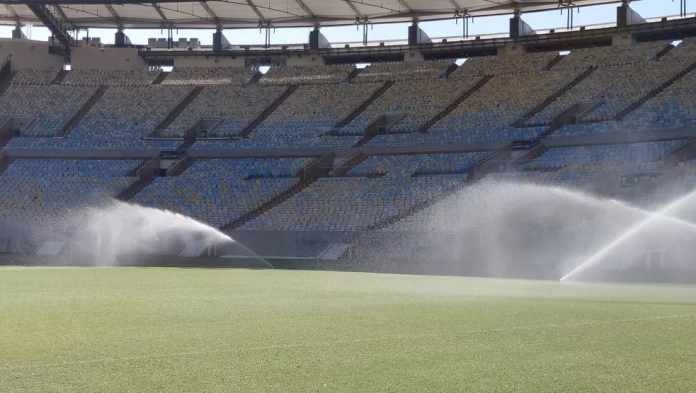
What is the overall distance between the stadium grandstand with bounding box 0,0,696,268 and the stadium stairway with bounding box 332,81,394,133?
0.12m

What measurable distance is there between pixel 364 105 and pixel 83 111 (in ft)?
60.4

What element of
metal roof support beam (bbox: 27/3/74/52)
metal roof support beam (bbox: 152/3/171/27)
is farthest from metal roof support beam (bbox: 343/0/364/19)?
metal roof support beam (bbox: 27/3/74/52)

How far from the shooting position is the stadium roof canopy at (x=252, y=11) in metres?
58.9

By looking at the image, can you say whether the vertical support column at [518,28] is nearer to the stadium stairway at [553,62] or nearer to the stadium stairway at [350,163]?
the stadium stairway at [553,62]

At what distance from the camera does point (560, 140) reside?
158 ft

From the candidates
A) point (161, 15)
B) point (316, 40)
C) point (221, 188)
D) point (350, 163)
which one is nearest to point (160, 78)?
point (161, 15)

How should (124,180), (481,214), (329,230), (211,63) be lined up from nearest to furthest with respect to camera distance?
(481,214) < (329,230) < (124,180) < (211,63)

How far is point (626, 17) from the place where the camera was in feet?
185

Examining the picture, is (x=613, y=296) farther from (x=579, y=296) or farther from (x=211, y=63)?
(x=211, y=63)

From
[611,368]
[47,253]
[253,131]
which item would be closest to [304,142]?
[253,131]

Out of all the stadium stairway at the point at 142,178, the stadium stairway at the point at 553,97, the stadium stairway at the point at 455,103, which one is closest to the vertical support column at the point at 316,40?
the stadium stairway at the point at 455,103

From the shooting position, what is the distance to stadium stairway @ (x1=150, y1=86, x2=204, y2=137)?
2411 inches

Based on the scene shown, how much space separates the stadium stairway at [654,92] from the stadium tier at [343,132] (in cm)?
10

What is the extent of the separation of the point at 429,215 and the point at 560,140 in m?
9.17
